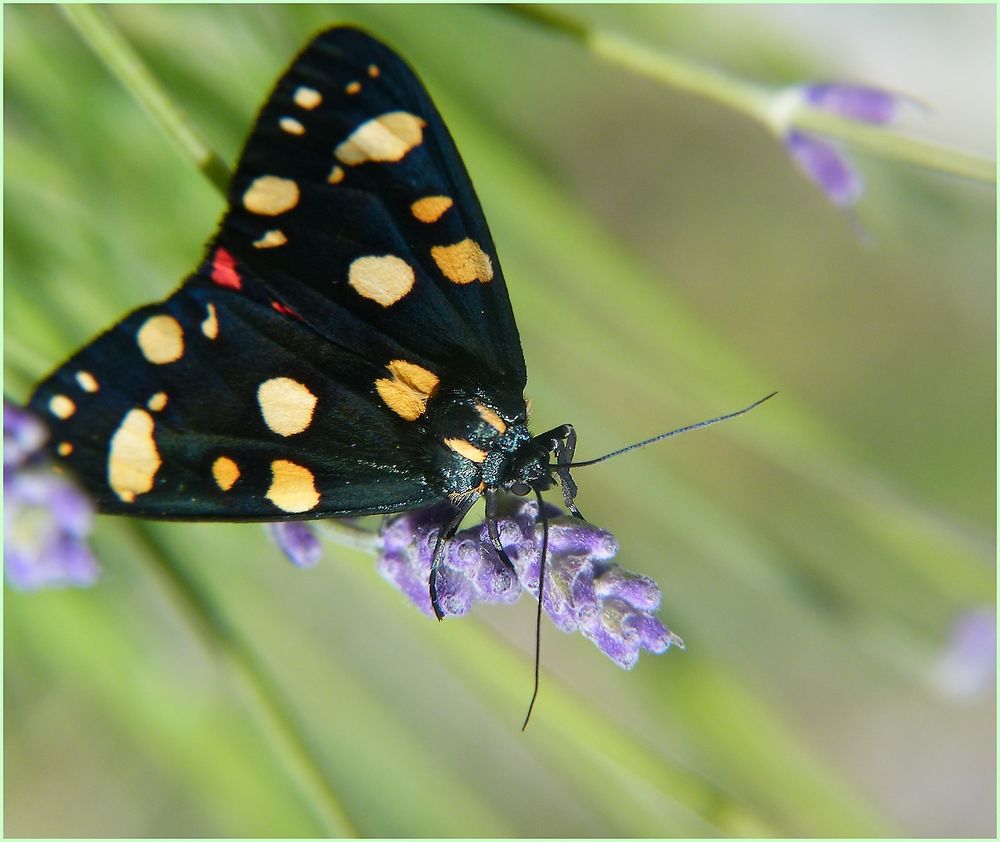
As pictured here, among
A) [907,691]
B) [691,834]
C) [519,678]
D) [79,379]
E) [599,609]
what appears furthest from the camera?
[907,691]

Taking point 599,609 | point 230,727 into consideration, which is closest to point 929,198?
point 599,609

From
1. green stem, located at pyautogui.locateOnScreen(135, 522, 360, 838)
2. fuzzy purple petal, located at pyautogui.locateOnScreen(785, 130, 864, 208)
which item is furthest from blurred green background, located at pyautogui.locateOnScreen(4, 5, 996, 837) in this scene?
fuzzy purple petal, located at pyautogui.locateOnScreen(785, 130, 864, 208)

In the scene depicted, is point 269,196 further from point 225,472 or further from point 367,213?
point 225,472

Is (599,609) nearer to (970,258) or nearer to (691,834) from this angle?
(691,834)

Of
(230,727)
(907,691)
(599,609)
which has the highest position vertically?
(907,691)

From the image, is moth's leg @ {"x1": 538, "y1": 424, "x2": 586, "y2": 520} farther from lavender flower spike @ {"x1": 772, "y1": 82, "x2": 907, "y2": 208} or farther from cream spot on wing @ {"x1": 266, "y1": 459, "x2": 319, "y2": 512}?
lavender flower spike @ {"x1": 772, "y1": 82, "x2": 907, "y2": 208}
